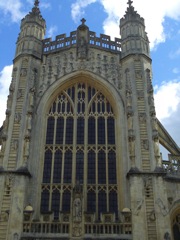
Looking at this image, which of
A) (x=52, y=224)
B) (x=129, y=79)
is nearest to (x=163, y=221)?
(x=52, y=224)

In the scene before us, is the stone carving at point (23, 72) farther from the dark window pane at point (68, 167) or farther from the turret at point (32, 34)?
the dark window pane at point (68, 167)

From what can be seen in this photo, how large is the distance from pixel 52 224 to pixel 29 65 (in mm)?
10586

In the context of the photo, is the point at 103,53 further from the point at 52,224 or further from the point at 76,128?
the point at 52,224

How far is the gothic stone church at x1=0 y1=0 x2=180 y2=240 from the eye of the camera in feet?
50.6

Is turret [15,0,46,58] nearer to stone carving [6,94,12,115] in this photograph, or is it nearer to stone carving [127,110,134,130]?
stone carving [6,94,12,115]

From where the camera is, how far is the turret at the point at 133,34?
21.6 m

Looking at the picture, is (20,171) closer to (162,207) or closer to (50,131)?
(50,131)

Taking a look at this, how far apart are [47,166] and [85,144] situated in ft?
8.50

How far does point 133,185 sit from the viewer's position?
16.3 m

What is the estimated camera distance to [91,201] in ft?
56.4

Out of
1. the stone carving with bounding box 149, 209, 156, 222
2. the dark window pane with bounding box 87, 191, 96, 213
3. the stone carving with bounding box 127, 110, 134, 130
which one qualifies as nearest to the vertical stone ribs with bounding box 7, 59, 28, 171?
the dark window pane with bounding box 87, 191, 96, 213

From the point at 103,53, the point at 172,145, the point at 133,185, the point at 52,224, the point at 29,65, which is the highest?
the point at 103,53

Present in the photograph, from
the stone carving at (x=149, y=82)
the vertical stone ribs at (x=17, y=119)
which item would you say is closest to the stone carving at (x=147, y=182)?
the stone carving at (x=149, y=82)

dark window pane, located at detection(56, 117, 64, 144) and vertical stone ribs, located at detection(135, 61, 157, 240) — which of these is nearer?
vertical stone ribs, located at detection(135, 61, 157, 240)
